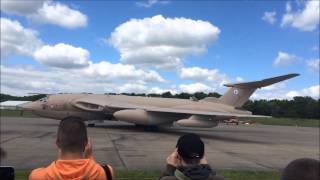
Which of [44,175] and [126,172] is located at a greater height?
[44,175]

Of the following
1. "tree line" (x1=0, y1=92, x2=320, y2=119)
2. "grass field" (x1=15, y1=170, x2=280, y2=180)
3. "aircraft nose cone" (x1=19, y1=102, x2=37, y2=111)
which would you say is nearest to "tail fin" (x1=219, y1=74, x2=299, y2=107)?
"aircraft nose cone" (x1=19, y1=102, x2=37, y2=111)

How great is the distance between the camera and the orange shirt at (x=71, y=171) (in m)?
3.51

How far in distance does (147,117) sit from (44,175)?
29.2m

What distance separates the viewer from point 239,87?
36.3 metres

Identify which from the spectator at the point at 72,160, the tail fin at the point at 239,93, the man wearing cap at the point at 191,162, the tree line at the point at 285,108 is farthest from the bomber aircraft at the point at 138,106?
the tree line at the point at 285,108

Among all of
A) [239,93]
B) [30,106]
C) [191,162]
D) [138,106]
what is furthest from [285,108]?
[191,162]

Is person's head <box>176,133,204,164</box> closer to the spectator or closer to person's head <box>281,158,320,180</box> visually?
the spectator

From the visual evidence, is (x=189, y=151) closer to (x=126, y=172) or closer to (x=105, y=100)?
(x=126, y=172)

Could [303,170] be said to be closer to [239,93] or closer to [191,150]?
[191,150]

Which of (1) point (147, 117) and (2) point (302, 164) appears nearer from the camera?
(2) point (302, 164)

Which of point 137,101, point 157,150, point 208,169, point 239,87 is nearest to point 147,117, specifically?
point 137,101

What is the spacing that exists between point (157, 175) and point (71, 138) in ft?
27.5

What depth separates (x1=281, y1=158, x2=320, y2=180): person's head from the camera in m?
3.01

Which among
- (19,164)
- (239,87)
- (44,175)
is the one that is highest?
(239,87)
